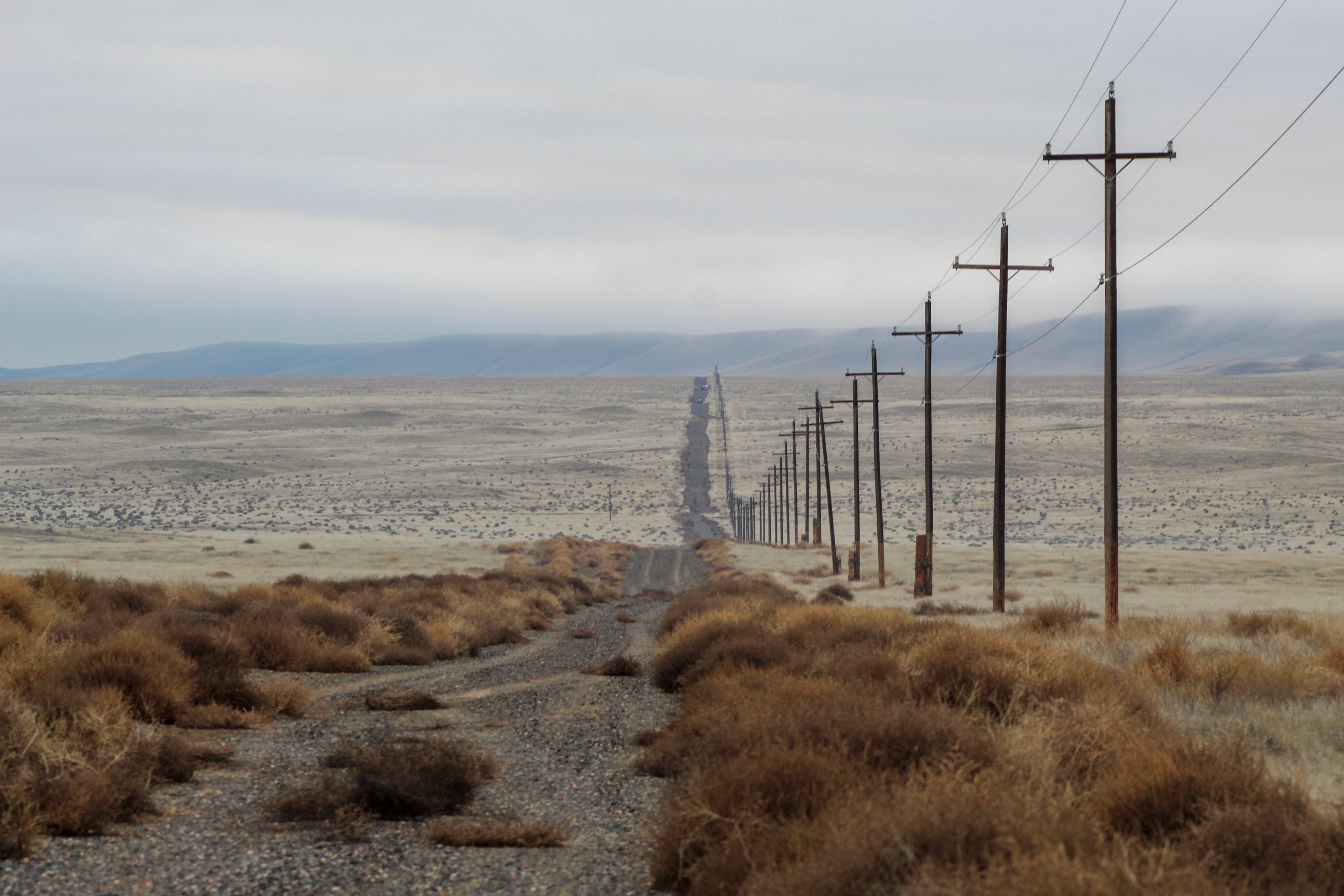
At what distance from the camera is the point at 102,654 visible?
11.5 meters

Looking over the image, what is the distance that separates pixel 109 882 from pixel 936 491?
9632 centimetres

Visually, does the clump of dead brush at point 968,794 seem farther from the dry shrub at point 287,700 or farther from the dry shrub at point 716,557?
the dry shrub at point 716,557

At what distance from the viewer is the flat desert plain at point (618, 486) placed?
4569 centimetres

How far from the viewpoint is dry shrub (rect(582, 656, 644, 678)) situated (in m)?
16.7

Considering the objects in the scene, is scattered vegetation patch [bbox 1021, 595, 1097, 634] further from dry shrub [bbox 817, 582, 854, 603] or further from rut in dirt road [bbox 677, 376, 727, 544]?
rut in dirt road [bbox 677, 376, 727, 544]

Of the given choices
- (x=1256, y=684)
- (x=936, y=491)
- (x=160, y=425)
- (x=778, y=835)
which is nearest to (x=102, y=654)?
(x=778, y=835)

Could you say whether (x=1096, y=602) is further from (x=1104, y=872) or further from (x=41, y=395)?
(x=41, y=395)

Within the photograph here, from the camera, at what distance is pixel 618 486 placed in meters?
110

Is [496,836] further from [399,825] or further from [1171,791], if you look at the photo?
[1171,791]

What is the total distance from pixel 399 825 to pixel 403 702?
5.91m

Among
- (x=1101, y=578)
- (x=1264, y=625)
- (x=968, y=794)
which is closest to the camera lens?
(x=968, y=794)

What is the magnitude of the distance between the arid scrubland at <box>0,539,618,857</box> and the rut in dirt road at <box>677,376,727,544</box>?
55.9 m

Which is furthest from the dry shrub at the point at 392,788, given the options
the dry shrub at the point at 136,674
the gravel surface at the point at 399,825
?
the dry shrub at the point at 136,674

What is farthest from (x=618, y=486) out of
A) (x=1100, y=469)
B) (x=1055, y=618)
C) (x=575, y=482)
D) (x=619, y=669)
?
(x=619, y=669)
